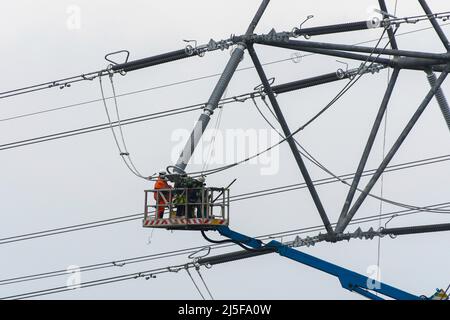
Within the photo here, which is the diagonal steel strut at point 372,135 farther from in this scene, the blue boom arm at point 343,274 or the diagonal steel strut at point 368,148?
the blue boom arm at point 343,274

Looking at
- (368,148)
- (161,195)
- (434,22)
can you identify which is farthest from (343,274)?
(434,22)

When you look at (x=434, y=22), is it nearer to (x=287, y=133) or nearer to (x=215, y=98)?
(x=287, y=133)

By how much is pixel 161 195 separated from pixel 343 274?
7.32m

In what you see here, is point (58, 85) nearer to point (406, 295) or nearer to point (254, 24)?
point (254, 24)

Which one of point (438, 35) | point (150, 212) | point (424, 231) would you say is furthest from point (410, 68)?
point (150, 212)

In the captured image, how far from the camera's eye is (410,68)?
4969cm

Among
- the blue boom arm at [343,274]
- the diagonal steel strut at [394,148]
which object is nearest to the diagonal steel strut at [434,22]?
the diagonal steel strut at [394,148]

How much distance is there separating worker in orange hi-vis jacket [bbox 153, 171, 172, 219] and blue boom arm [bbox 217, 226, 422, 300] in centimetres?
379

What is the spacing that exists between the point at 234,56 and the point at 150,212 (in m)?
5.42

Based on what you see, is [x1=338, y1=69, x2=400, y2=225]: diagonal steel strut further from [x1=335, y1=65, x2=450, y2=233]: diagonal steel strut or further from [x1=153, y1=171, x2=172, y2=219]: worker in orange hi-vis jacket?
[x1=153, y1=171, x2=172, y2=219]: worker in orange hi-vis jacket

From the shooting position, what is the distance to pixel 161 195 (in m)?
45.9

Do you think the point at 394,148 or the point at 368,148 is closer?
the point at 394,148

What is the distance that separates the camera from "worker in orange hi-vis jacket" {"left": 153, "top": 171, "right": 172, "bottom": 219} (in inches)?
1804

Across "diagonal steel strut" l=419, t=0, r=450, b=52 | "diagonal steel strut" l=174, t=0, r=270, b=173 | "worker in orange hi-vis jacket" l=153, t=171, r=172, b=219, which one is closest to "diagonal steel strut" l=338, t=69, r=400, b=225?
"diagonal steel strut" l=419, t=0, r=450, b=52
